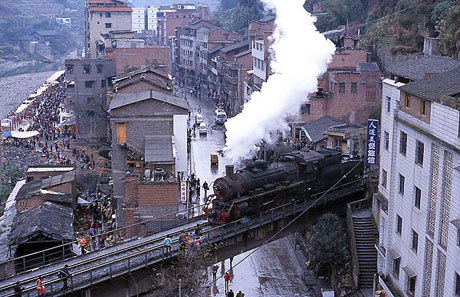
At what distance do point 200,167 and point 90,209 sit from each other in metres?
14.4

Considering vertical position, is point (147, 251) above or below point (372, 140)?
below

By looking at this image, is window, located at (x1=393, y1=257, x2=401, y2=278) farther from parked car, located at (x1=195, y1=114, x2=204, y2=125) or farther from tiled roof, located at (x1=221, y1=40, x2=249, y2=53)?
tiled roof, located at (x1=221, y1=40, x2=249, y2=53)

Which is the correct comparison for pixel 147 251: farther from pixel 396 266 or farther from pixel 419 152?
pixel 419 152

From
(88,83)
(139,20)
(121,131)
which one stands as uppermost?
(139,20)

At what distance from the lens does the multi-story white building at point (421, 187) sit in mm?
20453

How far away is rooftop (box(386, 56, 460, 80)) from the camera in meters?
27.3

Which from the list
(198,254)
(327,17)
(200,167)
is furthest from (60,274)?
(327,17)

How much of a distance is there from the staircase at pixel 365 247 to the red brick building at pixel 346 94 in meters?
19.6

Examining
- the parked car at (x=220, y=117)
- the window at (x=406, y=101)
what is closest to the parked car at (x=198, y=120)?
the parked car at (x=220, y=117)

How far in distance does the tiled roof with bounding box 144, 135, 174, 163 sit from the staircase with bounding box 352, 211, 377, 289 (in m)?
12.0

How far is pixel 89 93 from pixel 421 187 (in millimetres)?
48291

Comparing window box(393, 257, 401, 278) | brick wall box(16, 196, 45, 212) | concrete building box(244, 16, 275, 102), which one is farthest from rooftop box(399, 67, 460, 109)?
concrete building box(244, 16, 275, 102)

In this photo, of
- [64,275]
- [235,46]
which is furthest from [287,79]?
[235,46]

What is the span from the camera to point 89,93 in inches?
2598
